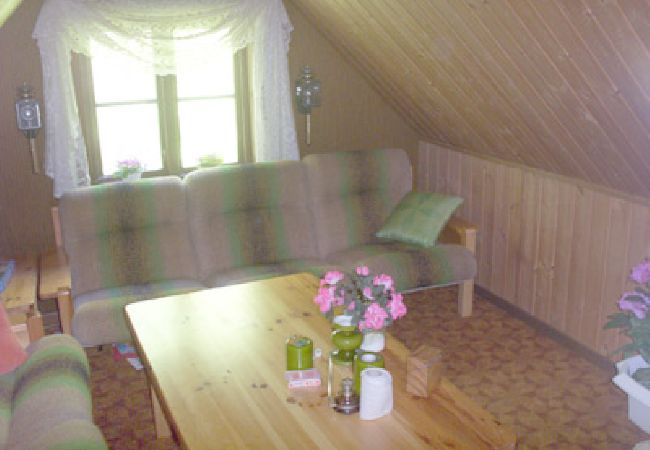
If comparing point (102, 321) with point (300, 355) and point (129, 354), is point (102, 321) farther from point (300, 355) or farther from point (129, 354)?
point (300, 355)

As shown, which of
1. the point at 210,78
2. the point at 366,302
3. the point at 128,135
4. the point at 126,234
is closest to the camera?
the point at 366,302

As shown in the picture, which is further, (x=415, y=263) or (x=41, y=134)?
(x=41, y=134)

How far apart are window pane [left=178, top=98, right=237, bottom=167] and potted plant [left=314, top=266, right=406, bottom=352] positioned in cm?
230

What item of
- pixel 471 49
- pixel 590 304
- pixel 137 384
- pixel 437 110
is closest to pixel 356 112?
pixel 437 110

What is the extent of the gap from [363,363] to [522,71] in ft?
4.99

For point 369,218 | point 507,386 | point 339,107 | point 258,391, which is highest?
point 339,107

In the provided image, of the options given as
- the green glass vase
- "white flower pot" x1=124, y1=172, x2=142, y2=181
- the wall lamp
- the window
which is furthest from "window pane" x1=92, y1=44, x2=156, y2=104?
the green glass vase

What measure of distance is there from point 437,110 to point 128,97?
6.34 ft

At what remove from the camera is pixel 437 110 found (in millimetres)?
4141

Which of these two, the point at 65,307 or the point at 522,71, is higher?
the point at 522,71

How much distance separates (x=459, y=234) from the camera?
3.97 metres

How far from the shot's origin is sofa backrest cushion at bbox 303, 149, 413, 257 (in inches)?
161

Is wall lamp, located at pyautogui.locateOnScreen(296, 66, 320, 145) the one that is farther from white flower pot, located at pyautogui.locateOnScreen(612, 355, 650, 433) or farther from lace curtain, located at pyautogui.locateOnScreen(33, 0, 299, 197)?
white flower pot, located at pyautogui.locateOnScreen(612, 355, 650, 433)

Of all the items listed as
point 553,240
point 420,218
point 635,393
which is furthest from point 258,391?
point 553,240
